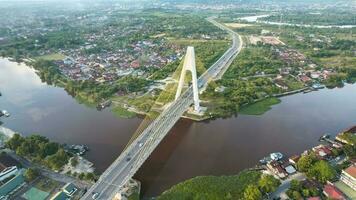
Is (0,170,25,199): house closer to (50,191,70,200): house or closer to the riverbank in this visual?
(50,191,70,200): house

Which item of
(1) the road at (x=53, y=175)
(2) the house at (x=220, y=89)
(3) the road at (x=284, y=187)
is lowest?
(3) the road at (x=284, y=187)

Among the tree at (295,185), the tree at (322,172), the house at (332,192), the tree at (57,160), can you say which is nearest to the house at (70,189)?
the tree at (57,160)

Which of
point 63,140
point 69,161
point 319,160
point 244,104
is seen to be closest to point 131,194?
point 69,161

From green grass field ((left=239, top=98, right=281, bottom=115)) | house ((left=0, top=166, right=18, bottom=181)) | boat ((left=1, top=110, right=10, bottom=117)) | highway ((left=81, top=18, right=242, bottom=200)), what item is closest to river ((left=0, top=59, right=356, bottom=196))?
boat ((left=1, top=110, right=10, bottom=117))

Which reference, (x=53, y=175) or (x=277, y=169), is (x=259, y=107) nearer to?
(x=277, y=169)

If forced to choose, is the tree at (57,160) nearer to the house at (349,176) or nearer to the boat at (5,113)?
the boat at (5,113)

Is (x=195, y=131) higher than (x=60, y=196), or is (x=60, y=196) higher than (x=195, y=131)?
(x=60, y=196)

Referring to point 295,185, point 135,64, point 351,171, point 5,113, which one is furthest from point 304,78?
point 5,113
